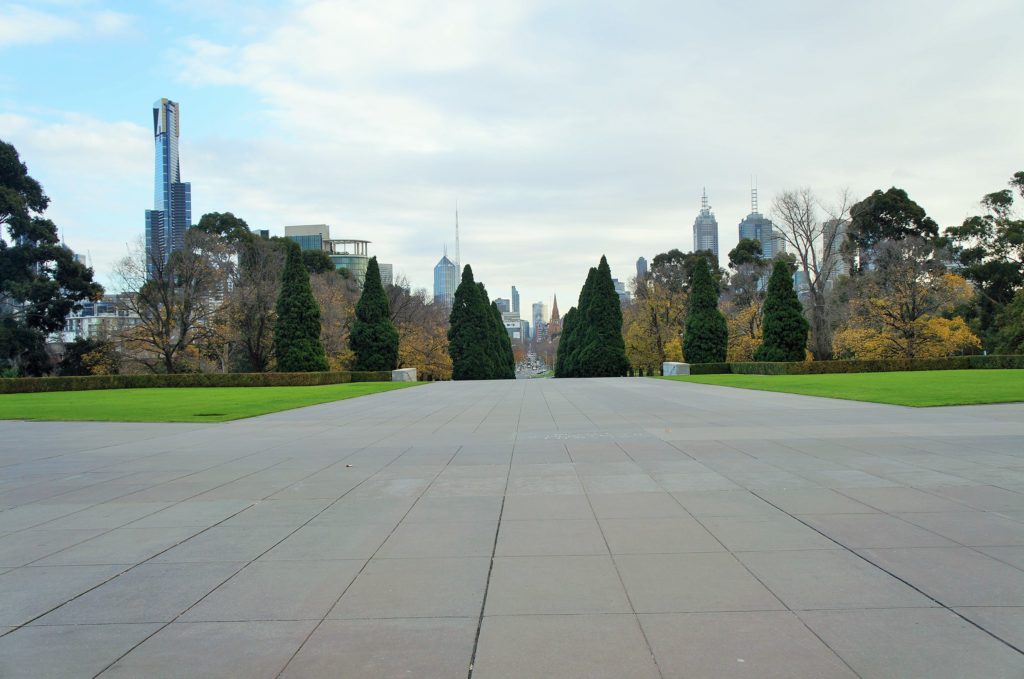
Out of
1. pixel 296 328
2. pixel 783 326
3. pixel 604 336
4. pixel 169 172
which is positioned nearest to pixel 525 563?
pixel 783 326

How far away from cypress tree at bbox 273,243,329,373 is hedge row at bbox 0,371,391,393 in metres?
3.99

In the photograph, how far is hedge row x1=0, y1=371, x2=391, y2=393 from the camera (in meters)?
35.4

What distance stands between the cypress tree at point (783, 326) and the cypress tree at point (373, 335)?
85.5 feet

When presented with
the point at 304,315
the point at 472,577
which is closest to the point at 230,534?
the point at 472,577

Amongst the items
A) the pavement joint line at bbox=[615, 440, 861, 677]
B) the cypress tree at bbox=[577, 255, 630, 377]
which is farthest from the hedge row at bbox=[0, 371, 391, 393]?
the pavement joint line at bbox=[615, 440, 861, 677]

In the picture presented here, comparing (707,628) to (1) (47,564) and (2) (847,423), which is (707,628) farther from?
(2) (847,423)

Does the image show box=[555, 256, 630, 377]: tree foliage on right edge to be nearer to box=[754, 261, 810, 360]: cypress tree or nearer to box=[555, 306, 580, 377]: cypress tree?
box=[555, 306, 580, 377]: cypress tree

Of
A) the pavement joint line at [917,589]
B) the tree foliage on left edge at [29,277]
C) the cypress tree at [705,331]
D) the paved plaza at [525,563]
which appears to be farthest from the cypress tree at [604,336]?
the pavement joint line at [917,589]

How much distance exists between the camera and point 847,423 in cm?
1324

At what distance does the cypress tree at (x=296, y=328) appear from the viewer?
4494 cm

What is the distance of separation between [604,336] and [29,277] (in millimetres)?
40408

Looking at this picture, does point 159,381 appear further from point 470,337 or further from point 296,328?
point 470,337

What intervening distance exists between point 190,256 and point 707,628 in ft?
155

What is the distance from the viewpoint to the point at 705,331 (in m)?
49.2
